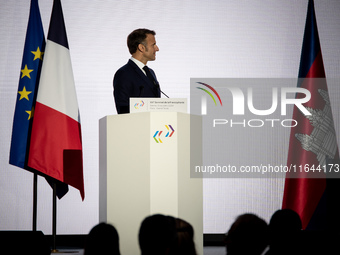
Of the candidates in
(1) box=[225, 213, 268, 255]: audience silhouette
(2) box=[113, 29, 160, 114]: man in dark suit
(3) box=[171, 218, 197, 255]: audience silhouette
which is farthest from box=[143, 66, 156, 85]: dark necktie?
(1) box=[225, 213, 268, 255]: audience silhouette

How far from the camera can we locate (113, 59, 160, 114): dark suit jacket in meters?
4.11

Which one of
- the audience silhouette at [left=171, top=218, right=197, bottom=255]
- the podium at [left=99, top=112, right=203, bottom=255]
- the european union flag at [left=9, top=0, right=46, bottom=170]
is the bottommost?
the audience silhouette at [left=171, top=218, right=197, bottom=255]

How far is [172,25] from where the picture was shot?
5875 millimetres

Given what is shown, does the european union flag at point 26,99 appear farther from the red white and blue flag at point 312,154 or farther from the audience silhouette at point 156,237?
the audience silhouette at point 156,237

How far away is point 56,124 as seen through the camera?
501 centimetres

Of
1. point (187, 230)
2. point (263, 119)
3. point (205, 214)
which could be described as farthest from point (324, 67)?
point (187, 230)

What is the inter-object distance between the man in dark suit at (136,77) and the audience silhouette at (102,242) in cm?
194

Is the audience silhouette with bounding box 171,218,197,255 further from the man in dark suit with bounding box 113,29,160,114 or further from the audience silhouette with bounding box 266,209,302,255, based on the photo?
the man in dark suit with bounding box 113,29,160,114

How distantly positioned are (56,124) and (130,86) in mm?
1188

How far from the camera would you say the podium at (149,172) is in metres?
3.62

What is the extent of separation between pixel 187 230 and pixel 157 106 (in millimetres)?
1306

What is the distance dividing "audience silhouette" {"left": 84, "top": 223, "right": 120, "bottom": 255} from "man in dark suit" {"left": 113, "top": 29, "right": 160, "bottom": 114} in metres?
1.94

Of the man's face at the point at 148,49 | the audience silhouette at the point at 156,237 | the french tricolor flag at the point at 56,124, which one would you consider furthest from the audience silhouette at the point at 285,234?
the french tricolor flag at the point at 56,124

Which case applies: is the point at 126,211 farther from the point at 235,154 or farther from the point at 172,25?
the point at 172,25
